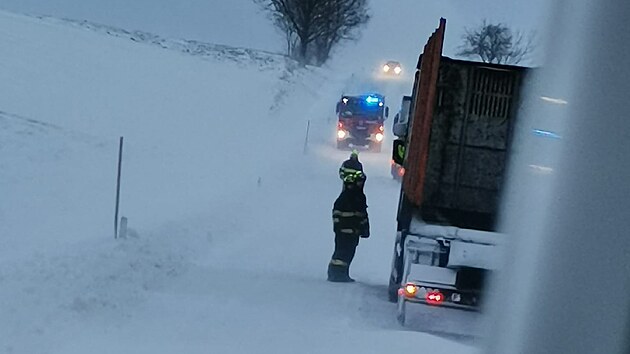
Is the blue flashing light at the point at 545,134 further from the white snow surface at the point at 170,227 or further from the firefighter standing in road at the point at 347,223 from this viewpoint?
the firefighter standing in road at the point at 347,223

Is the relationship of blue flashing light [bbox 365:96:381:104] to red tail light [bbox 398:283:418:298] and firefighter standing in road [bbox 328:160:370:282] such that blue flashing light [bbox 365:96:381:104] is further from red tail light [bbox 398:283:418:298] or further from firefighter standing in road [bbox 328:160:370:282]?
red tail light [bbox 398:283:418:298]

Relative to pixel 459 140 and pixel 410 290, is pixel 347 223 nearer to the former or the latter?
pixel 459 140

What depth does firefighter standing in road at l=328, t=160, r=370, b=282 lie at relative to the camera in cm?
1258

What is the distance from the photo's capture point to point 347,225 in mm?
12633

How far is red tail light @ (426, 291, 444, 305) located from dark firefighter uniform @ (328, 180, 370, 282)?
9.52 ft

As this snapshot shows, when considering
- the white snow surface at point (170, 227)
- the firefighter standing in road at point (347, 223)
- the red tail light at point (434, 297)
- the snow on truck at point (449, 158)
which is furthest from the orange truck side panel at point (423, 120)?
the firefighter standing in road at point (347, 223)

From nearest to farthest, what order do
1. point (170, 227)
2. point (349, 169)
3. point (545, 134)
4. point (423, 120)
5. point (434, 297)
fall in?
point (545, 134) < point (434, 297) < point (423, 120) < point (349, 169) < point (170, 227)

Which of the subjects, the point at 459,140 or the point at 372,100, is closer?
the point at 459,140

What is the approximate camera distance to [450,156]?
10.4 metres

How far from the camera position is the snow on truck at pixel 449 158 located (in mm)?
9953

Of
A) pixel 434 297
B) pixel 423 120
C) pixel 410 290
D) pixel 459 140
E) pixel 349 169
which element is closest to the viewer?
pixel 434 297

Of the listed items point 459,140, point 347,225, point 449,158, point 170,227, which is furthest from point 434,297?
point 170,227

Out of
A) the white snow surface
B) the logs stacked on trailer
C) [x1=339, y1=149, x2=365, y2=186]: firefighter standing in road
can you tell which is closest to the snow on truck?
the logs stacked on trailer

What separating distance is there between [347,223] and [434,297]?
3.03m
